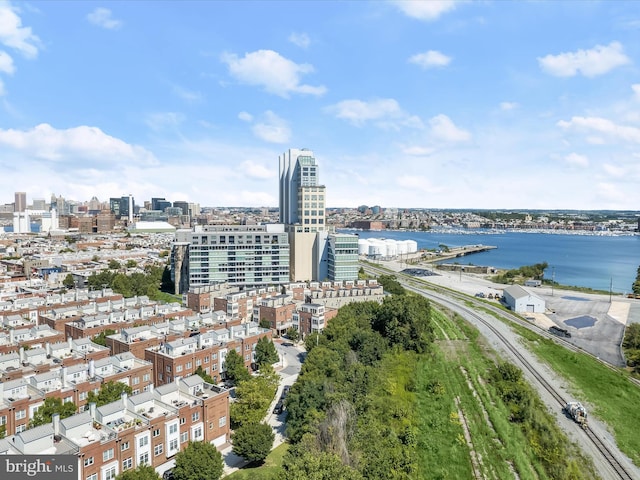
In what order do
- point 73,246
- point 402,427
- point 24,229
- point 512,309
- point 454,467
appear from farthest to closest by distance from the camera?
point 24,229, point 73,246, point 512,309, point 402,427, point 454,467

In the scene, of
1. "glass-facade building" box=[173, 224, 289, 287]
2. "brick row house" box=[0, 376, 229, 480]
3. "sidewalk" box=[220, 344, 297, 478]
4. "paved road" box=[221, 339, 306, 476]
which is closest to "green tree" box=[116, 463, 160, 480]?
"brick row house" box=[0, 376, 229, 480]

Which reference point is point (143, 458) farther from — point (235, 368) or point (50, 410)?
point (235, 368)

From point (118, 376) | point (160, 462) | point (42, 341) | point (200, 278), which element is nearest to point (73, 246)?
point (200, 278)

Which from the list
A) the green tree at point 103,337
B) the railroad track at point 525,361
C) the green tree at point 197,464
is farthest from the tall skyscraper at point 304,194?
the green tree at point 197,464

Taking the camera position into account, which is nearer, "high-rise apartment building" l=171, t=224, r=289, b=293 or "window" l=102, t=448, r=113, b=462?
"window" l=102, t=448, r=113, b=462

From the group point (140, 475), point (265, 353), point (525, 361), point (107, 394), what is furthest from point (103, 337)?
point (525, 361)

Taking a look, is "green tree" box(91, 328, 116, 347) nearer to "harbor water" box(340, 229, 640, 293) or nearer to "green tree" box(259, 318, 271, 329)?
"green tree" box(259, 318, 271, 329)

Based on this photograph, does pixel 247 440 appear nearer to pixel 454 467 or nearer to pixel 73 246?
pixel 454 467
